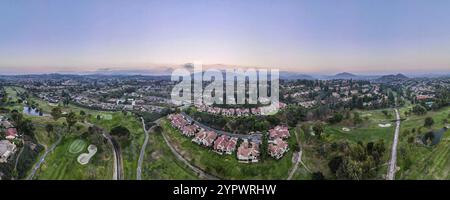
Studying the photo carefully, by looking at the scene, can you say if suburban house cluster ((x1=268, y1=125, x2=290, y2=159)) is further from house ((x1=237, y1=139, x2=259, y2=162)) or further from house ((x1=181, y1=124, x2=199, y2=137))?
house ((x1=181, y1=124, x2=199, y2=137))

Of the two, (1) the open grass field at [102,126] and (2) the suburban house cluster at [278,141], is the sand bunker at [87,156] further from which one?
(2) the suburban house cluster at [278,141]

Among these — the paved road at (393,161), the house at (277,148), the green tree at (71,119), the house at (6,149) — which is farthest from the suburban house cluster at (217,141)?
the house at (6,149)

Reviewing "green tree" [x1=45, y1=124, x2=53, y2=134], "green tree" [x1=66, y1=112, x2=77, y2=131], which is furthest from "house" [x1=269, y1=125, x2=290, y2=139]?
"green tree" [x1=45, y1=124, x2=53, y2=134]

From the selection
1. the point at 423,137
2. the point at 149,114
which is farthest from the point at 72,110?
the point at 423,137

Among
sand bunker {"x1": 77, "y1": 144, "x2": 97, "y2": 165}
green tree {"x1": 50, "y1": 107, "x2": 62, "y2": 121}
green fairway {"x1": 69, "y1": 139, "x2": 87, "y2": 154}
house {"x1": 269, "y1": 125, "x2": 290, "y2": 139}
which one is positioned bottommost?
sand bunker {"x1": 77, "y1": 144, "x2": 97, "y2": 165}

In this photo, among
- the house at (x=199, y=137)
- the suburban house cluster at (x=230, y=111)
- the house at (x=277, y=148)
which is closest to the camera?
the house at (x=277, y=148)

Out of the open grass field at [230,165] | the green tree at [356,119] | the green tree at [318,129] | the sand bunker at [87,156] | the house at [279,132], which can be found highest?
the green tree at [356,119]
